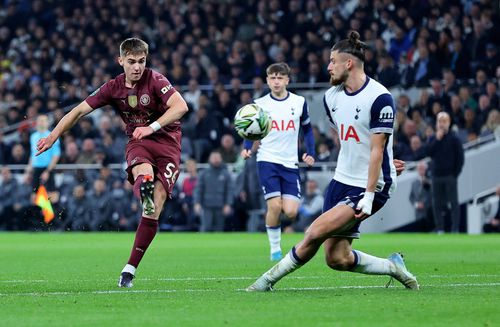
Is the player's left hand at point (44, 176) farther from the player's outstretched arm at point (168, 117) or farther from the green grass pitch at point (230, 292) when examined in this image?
the player's outstretched arm at point (168, 117)

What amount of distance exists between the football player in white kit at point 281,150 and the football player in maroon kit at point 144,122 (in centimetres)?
446

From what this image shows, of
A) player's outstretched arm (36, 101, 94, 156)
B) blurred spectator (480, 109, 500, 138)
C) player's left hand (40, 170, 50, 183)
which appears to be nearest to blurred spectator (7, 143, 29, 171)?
player's left hand (40, 170, 50, 183)

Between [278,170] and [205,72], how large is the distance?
14696 millimetres

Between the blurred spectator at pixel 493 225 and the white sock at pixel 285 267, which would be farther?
the blurred spectator at pixel 493 225

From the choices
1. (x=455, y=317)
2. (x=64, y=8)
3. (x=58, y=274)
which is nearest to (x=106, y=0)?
(x=64, y=8)

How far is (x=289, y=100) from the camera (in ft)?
51.4

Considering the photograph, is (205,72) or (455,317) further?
(205,72)

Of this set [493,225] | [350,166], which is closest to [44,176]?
[493,225]

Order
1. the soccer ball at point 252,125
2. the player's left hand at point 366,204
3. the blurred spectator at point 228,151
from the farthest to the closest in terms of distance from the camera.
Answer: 1. the blurred spectator at point 228,151
2. the soccer ball at point 252,125
3. the player's left hand at point 366,204

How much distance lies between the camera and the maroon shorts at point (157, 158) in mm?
10734

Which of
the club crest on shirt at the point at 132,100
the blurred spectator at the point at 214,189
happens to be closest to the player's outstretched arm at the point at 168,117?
the club crest on shirt at the point at 132,100

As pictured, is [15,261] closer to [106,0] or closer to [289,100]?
[289,100]

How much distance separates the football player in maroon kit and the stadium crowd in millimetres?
11326

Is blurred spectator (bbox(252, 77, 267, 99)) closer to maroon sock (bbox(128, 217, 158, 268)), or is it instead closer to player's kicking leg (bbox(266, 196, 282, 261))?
player's kicking leg (bbox(266, 196, 282, 261))
